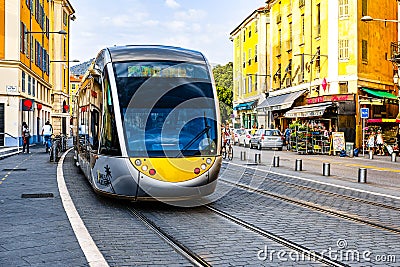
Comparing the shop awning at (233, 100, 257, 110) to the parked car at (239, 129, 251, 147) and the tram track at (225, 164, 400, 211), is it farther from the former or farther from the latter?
the tram track at (225, 164, 400, 211)

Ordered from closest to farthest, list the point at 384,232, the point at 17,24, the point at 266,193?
the point at 384,232
the point at 266,193
the point at 17,24

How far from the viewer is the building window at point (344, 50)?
36.9 meters

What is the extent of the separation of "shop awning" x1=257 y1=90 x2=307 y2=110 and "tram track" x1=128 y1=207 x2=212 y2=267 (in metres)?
34.5

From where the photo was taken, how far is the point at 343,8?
36.9 m

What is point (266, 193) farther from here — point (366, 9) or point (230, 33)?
point (230, 33)

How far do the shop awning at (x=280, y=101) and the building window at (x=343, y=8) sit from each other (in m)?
7.18

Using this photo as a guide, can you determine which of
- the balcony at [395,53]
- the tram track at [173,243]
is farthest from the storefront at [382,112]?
the tram track at [173,243]

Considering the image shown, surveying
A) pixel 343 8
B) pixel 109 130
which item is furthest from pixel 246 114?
pixel 109 130

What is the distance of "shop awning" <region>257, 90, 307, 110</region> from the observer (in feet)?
140

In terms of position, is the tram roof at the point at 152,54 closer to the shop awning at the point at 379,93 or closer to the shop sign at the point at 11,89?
the shop sign at the point at 11,89

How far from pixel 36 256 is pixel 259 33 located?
5254 cm

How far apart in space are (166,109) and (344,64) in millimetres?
29564

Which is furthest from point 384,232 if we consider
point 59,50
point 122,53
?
point 59,50

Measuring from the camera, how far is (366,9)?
36688mm
